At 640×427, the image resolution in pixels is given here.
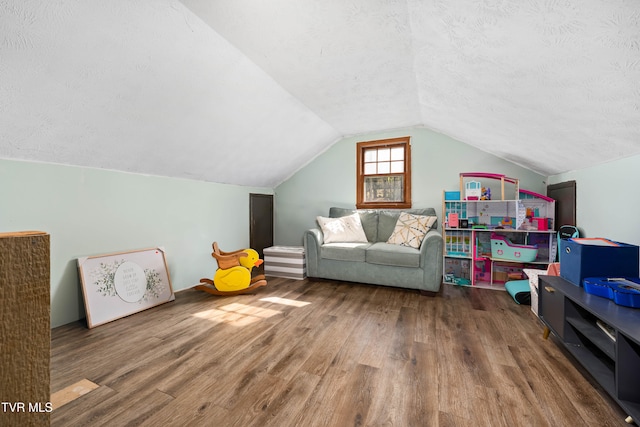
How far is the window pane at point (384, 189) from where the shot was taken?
14.1 feet

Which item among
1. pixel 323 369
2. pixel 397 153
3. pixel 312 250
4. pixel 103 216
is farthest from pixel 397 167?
pixel 103 216

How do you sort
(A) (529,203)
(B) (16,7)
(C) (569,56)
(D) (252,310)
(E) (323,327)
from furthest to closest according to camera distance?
(A) (529,203)
(D) (252,310)
(E) (323,327)
(C) (569,56)
(B) (16,7)

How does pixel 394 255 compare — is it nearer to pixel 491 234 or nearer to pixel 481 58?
pixel 491 234

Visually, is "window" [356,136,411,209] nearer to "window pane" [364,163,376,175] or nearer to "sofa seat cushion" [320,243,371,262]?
"window pane" [364,163,376,175]

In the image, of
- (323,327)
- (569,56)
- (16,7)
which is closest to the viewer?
(16,7)

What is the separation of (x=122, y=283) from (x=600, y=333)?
3512 millimetres

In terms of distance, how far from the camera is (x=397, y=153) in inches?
170

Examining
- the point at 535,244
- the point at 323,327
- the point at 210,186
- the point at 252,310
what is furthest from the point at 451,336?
the point at 210,186

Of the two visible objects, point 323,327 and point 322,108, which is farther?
point 322,108

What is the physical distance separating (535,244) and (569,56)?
276 cm

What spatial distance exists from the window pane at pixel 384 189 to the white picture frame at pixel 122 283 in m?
Answer: 2.93

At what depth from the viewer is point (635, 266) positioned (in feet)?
5.87

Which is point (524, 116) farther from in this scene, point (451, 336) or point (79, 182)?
point (79, 182)

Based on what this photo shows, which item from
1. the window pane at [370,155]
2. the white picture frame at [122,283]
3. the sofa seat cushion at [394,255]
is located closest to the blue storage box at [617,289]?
the sofa seat cushion at [394,255]
